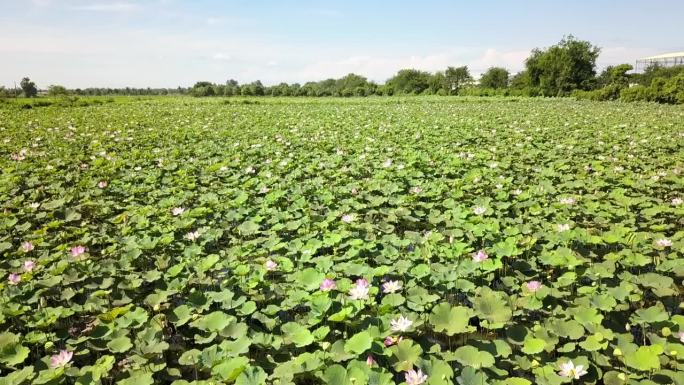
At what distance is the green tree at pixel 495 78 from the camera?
52.7m

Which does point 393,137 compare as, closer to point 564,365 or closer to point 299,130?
point 299,130

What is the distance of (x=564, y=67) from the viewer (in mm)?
39719

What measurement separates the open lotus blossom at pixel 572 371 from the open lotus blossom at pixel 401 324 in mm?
643

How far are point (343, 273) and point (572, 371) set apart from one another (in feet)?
4.49

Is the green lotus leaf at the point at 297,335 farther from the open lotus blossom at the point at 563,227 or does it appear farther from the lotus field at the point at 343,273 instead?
the open lotus blossom at the point at 563,227

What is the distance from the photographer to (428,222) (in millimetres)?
3723

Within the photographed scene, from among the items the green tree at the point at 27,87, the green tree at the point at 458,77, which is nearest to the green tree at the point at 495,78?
the green tree at the point at 458,77

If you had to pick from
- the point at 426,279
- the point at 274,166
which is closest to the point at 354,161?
the point at 274,166

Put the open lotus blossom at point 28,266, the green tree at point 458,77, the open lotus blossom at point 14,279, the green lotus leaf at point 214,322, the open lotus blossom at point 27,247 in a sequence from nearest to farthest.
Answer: the green lotus leaf at point 214,322 < the open lotus blossom at point 14,279 < the open lotus blossom at point 28,266 < the open lotus blossom at point 27,247 < the green tree at point 458,77

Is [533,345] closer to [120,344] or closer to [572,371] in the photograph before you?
[572,371]

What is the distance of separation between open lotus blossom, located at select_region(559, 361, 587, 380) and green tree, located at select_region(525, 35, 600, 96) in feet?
134

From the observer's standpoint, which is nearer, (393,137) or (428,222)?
(428,222)

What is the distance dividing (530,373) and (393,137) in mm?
7017

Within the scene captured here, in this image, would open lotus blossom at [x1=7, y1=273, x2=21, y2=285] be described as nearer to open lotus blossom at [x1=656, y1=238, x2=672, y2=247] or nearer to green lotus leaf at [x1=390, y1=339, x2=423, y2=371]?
green lotus leaf at [x1=390, y1=339, x2=423, y2=371]
